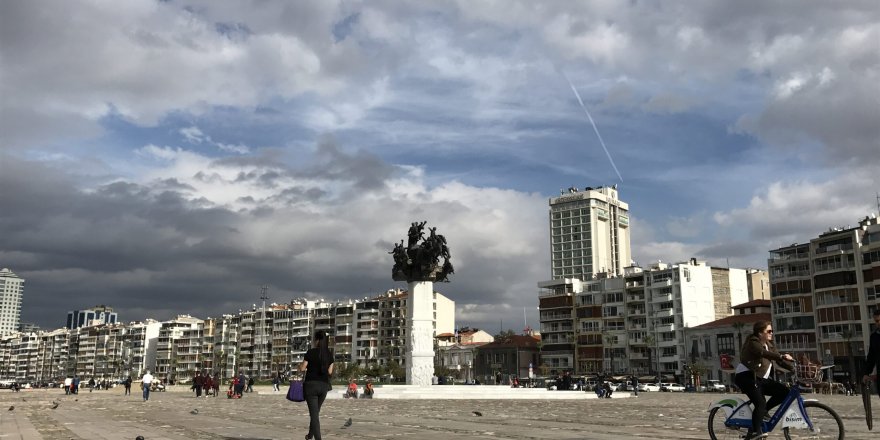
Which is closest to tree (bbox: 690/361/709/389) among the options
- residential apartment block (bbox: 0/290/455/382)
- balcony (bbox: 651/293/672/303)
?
balcony (bbox: 651/293/672/303)

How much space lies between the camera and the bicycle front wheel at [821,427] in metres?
10.1

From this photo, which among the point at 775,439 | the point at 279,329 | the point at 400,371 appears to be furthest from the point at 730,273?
the point at 775,439

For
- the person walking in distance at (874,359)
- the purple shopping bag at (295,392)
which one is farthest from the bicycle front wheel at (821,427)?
the purple shopping bag at (295,392)

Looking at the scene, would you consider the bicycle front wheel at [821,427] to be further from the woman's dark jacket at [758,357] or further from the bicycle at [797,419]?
the woman's dark jacket at [758,357]

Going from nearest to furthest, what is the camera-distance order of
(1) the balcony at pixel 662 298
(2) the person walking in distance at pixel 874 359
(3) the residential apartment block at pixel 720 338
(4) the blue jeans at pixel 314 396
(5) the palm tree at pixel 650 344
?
(2) the person walking in distance at pixel 874 359 < (4) the blue jeans at pixel 314 396 < (3) the residential apartment block at pixel 720 338 < (5) the palm tree at pixel 650 344 < (1) the balcony at pixel 662 298

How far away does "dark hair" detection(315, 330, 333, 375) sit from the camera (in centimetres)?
1180

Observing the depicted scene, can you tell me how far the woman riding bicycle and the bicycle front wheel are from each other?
1.20 feet

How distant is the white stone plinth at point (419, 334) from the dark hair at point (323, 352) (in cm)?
3694

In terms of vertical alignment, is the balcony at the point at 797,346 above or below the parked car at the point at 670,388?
above

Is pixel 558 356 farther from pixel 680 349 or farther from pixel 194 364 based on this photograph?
pixel 194 364

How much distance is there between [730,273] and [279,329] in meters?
97.2

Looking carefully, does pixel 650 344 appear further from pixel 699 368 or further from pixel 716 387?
pixel 716 387

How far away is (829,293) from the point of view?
8494 cm

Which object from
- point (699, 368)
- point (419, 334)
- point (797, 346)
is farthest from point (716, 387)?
point (419, 334)
